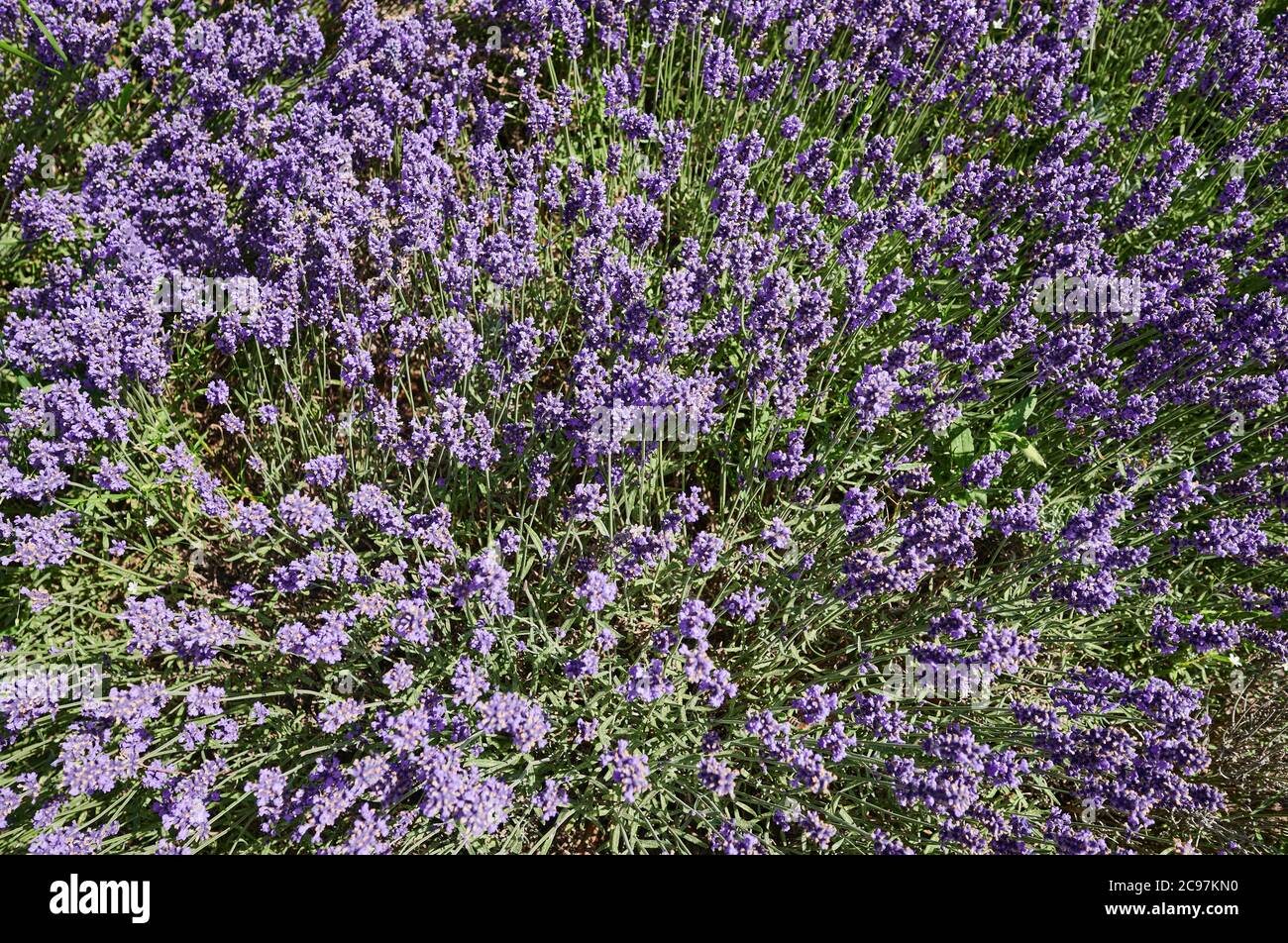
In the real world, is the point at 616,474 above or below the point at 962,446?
below

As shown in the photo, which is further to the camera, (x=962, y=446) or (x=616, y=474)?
(x=962, y=446)

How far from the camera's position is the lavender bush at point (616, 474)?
2570mm

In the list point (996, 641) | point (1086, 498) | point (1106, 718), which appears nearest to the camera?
point (996, 641)

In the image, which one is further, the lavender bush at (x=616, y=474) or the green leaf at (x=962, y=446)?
the green leaf at (x=962, y=446)

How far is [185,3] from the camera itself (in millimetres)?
4125

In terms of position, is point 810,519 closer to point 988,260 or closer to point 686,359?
point 686,359

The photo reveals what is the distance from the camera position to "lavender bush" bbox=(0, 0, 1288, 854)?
2570 millimetres

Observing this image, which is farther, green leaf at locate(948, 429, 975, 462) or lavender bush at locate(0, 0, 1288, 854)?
green leaf at locate(948, 429, 975, 462)

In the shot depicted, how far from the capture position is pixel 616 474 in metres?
2.88
